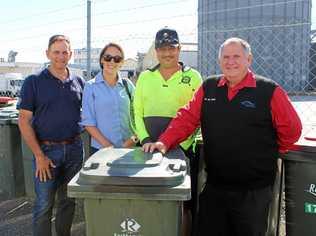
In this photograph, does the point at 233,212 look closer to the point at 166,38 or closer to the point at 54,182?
the point at 166,38

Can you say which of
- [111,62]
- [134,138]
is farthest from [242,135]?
[111,62]

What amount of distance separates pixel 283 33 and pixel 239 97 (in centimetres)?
320

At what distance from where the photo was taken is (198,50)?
733 cm

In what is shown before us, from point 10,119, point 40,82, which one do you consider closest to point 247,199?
point 40,82

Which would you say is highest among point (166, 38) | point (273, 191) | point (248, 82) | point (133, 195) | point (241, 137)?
point (166, 38)

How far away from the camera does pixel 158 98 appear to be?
3.70 m

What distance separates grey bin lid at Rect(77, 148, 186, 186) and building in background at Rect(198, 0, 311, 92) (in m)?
3.11

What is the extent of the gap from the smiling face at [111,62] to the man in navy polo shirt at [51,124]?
31 cm

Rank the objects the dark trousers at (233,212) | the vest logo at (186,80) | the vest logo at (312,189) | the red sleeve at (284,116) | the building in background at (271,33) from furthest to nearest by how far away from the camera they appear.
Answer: the building in background at (271,33), the vest logo at (186,80), the vest logo at (312,189), the dark trousers at (233,212), the red sleeve at (284,116)

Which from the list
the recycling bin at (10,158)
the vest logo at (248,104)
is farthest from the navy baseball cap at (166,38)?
the recycling bin at (10,158)

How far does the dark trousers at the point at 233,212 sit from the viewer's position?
3.27m

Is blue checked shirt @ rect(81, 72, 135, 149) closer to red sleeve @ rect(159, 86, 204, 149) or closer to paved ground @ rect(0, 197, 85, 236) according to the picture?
red sleeve @ rect(159, 86, 204, 149)

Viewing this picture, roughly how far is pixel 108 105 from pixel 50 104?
0.45 meters

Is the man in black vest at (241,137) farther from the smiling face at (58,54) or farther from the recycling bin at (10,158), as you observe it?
the recycling bin at (10,158)
